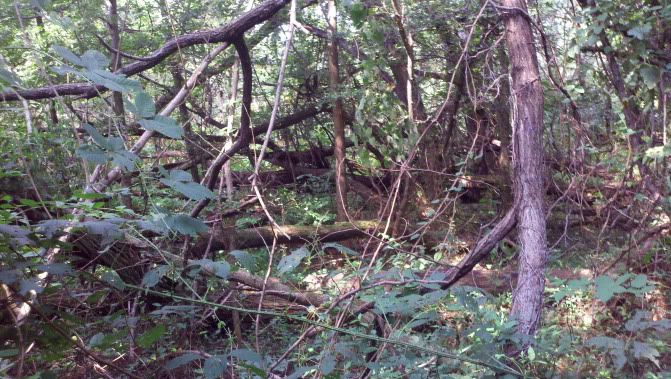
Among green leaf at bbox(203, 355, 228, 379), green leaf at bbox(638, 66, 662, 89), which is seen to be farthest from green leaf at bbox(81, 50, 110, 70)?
green leaf at bbox(638, 66, 662, 89)

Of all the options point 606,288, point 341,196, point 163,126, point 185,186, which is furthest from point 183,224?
point 341,196

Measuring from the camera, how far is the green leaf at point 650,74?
4.55m

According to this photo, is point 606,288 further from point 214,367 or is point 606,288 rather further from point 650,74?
point 650,74

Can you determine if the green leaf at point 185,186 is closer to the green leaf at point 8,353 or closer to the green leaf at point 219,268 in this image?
the green leaf at point 219,268

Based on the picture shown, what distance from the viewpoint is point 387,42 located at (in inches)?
249

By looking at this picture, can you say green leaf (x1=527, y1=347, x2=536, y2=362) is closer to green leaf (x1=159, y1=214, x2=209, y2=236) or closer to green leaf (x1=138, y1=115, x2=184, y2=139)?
green leaf (x1=159, y1=214, x2=209, y2=236)

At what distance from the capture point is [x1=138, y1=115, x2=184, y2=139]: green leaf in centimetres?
Result: 167

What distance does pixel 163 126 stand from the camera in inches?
67.3

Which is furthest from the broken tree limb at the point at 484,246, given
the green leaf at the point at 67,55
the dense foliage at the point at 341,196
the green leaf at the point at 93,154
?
the green leaf at the point at 67,55

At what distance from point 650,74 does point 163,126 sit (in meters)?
3.98

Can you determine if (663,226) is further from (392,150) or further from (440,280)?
(440,280)

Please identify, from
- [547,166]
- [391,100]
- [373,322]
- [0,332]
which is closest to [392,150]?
[391,100]

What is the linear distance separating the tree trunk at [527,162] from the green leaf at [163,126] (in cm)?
245

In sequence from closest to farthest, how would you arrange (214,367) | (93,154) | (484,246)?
(93,154)
(214,367)
(484,246)
